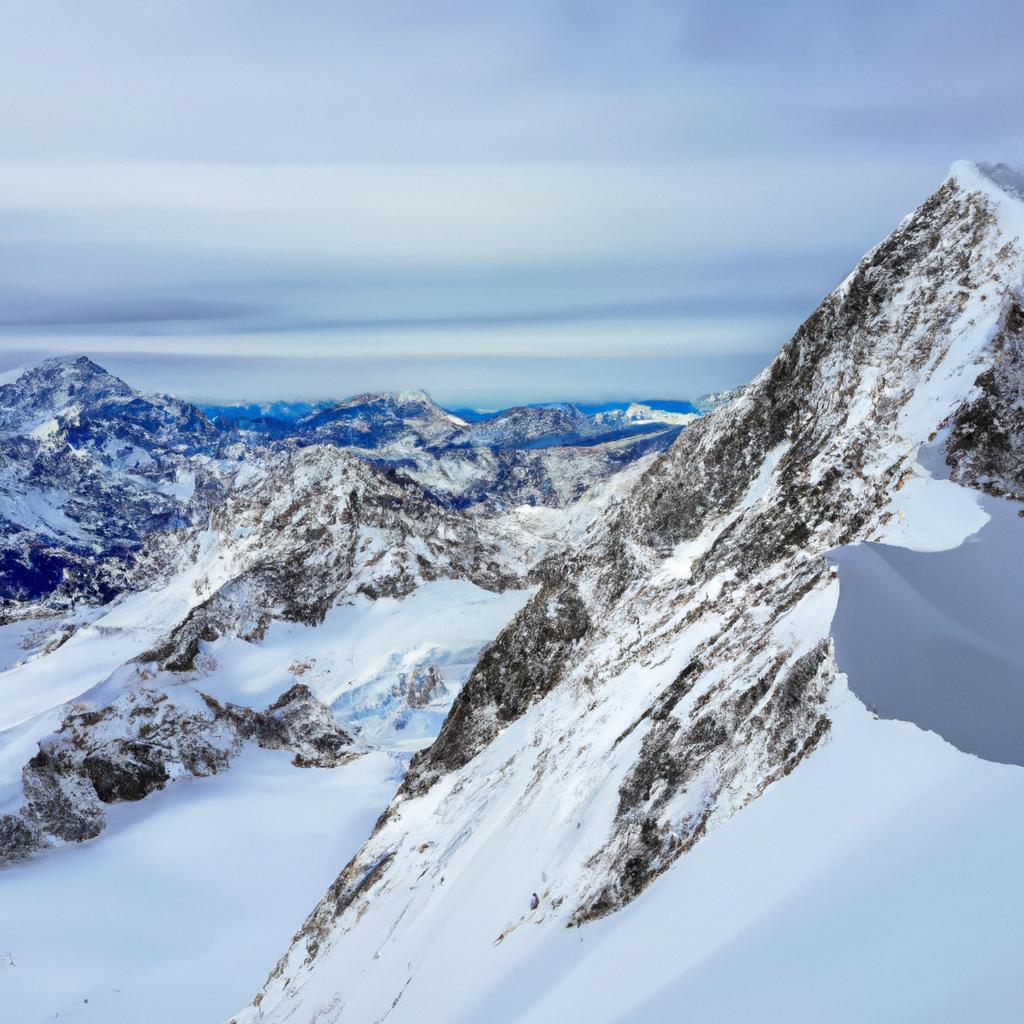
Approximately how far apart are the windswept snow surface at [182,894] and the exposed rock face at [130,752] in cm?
126

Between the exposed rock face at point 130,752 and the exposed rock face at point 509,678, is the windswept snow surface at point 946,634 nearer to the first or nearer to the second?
the exposed rock face at point 509,678

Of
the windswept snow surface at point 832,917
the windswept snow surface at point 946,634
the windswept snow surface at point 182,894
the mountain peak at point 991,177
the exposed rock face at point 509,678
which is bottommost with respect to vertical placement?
the windswept snow surface at point 182,894

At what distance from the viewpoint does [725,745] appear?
14422mm

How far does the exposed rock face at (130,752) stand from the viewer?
154 feet

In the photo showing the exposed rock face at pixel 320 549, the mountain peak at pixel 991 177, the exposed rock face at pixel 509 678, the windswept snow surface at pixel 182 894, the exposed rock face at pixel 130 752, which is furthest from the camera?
the exposed rock face at pixel 320 549

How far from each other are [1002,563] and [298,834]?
4432 cm

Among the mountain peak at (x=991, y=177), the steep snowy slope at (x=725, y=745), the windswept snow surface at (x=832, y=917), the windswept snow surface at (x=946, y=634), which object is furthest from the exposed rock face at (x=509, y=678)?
the mountain peak at (x=991, y=177)

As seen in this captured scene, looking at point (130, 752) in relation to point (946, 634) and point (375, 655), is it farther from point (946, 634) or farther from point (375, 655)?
point (946, 634)

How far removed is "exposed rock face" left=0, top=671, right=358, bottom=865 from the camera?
4688 centimetres

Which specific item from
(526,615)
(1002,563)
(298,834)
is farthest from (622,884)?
(298,834)

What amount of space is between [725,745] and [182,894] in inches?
1513

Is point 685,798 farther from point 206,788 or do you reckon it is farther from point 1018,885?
point 206,788

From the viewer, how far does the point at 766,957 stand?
7.41 m

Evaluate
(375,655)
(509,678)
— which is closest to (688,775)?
(509,678)
